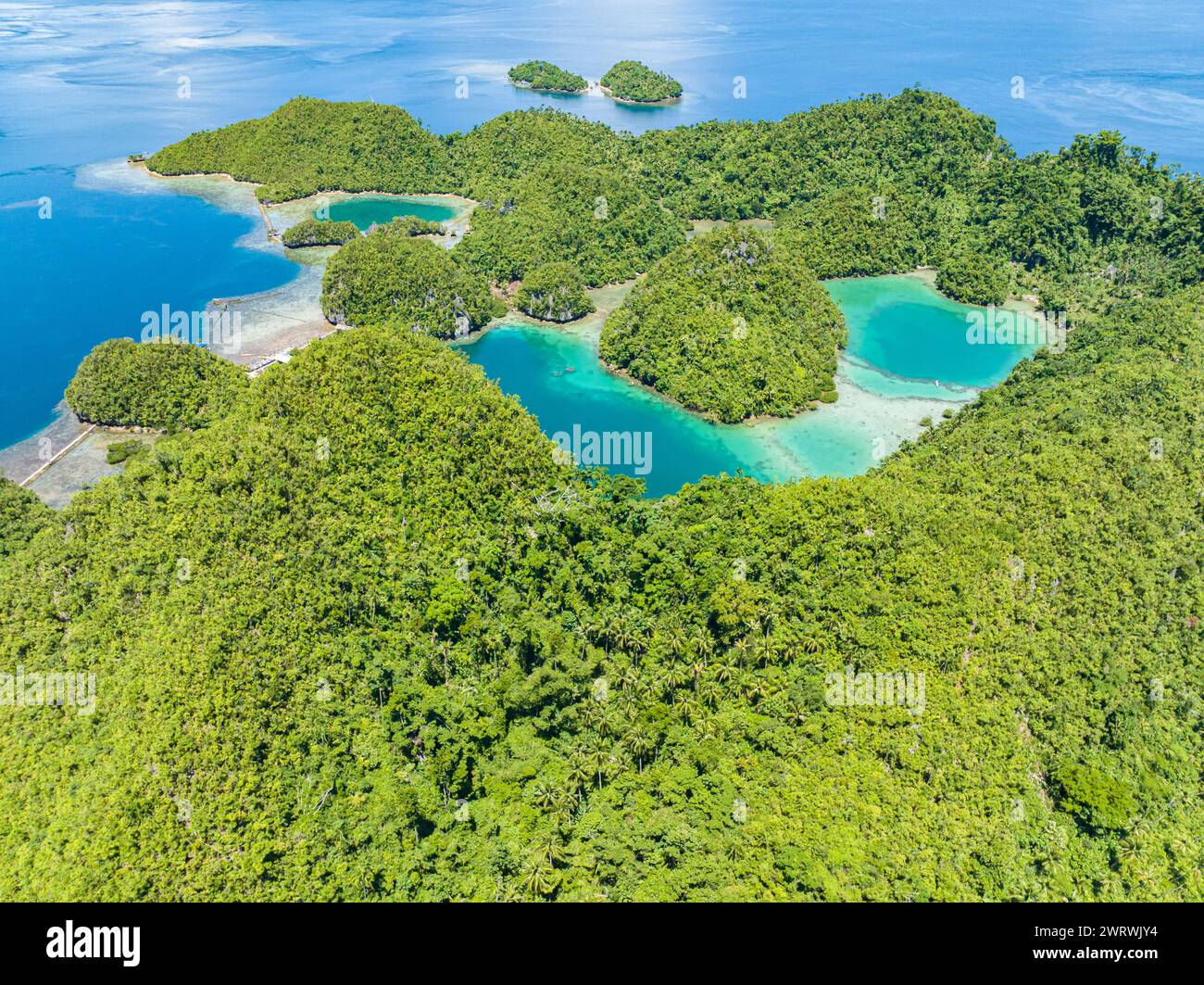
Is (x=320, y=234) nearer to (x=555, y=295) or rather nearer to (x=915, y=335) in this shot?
(x=555, y=295)

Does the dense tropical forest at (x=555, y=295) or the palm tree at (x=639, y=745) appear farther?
the dense tropical forest at (x=555, y=295)

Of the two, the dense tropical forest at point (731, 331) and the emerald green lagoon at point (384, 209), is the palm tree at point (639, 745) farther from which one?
the emerald green lagoon at point (384, 209)

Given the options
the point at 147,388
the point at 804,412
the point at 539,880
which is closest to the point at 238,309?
the point at 147,388

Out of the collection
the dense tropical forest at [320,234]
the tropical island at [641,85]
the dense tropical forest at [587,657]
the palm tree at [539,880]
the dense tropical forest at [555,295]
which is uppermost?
the tropical island at [641,85]

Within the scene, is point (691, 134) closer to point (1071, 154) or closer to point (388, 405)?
point (1071, 154)

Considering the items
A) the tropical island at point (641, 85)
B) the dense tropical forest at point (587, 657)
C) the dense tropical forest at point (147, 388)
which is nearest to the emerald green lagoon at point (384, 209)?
the dense tropical forest at point (147, 388)

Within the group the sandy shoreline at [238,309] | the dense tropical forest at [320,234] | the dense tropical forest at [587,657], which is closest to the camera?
the dense tropical forest at [587,657]
